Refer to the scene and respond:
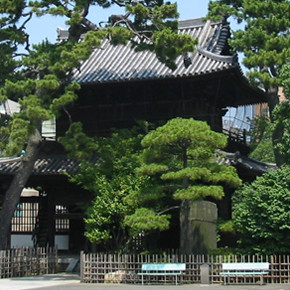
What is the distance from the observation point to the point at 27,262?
79.1ft

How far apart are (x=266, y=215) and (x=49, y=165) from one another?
10208mm

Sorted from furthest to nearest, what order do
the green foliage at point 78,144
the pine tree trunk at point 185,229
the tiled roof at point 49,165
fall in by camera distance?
→ the tiled roof at point 49,165 → the green foliage at point 78,144 → the pine tree trunk at point 185,229

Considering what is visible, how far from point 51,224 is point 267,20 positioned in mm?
12967

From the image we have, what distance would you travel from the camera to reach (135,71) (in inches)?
1021

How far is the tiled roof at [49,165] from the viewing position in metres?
25.2

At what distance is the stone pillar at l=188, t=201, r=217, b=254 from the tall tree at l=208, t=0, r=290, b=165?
341 centimetres

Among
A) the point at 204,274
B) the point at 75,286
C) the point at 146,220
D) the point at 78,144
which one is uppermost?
the point at 78,144

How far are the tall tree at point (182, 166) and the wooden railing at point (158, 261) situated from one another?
0.77 meters

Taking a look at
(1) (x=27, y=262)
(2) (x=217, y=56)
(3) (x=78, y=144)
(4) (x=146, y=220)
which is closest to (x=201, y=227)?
(4) (x=146, y=220)

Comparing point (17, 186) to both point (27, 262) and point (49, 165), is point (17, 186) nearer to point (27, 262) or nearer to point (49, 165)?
point (49, 165)

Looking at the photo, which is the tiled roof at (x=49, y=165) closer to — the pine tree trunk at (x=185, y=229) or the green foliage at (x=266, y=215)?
the pine tree trunk at (x=185, y=229)

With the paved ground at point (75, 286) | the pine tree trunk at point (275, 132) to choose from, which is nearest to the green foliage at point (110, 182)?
the paved ground at point (75, 286)

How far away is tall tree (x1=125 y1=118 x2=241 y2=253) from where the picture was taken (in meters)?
19.0

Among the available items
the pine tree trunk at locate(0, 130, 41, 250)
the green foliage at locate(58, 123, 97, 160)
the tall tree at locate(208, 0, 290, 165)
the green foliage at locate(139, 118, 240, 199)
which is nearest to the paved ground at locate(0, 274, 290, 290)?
the pine tree trunk at locate(0, 130, 41, 250)
